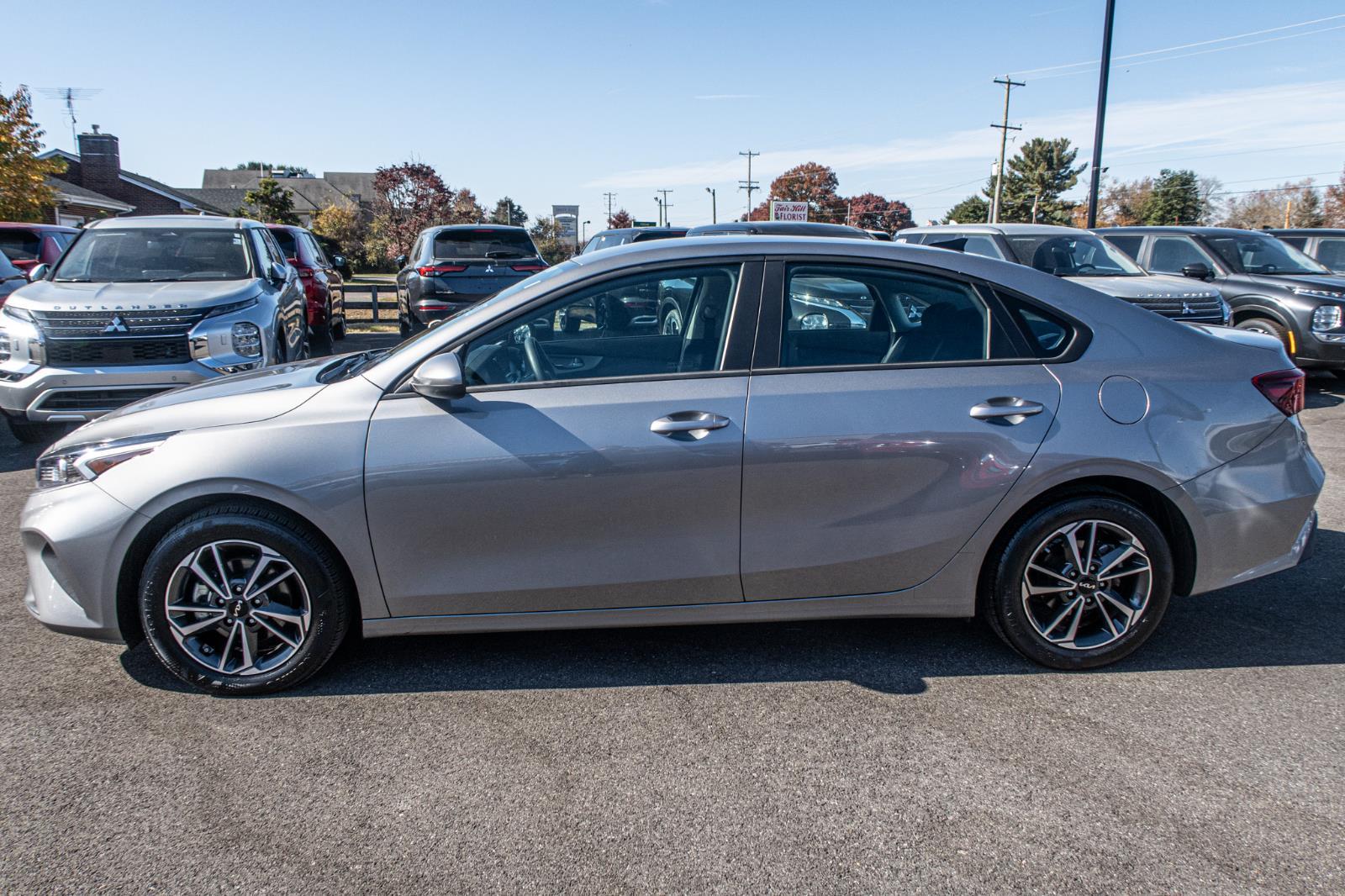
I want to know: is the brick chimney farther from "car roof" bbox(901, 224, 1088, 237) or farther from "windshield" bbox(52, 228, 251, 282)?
"car roof" bbox(901, 224, 1088, 237)

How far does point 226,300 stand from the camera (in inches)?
301

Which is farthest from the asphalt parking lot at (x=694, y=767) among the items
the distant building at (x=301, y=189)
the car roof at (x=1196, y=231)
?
the distant building at (x=301, y=189)

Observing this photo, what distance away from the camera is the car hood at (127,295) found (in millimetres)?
7242

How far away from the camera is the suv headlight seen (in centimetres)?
1059

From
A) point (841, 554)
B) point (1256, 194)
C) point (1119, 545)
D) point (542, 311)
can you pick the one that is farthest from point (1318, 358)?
point (1256, 194)

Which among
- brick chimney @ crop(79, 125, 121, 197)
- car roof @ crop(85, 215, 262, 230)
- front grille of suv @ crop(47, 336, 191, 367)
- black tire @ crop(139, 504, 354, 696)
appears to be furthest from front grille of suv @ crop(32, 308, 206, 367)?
brick chimney @ crop(79, 125, 121, 197)

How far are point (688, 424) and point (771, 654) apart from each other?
1.13 m

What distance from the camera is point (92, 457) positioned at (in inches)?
141

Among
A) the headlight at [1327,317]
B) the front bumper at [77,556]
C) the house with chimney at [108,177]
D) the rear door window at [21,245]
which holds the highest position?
the house with chimney at [108,177]

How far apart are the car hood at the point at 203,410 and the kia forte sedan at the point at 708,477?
0.02 meters

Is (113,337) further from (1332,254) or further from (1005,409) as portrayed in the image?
(1332,254)

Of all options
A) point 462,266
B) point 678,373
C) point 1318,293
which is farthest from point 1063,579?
point 462,266

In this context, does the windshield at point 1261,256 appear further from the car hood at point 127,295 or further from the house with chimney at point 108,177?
the house with chimney at point 108,177

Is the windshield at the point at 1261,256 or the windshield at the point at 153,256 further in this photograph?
the windshield at the point at 1261,256
